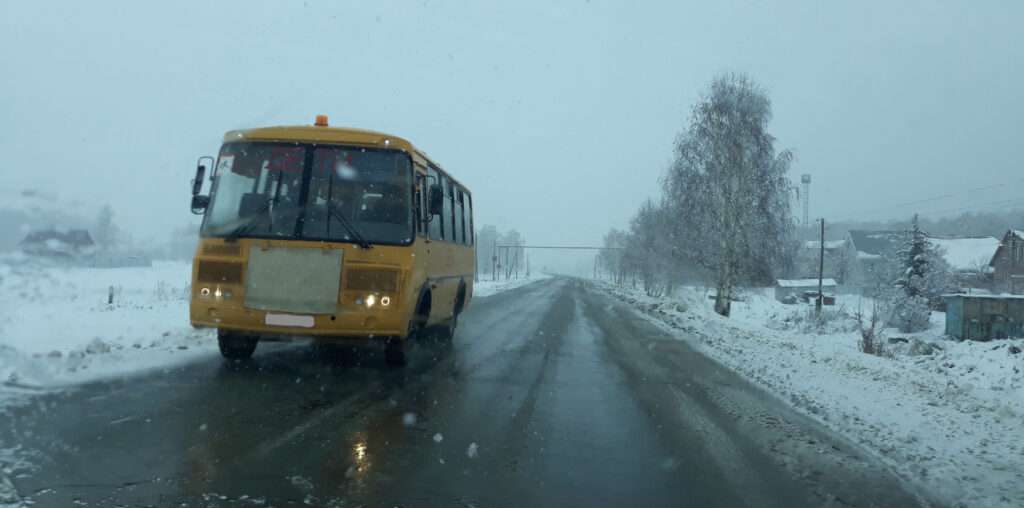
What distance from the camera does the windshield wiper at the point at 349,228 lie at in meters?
7.88

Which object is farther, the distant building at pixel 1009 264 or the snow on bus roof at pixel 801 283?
the snow on bus roof at pixel 801 283

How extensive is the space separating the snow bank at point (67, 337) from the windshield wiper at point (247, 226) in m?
0.92

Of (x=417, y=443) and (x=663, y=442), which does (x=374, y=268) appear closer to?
(x=417, y=443)

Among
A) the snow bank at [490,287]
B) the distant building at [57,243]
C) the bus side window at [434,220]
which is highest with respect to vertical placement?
the bus side window at [434,220]

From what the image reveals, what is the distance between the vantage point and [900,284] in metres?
38.4

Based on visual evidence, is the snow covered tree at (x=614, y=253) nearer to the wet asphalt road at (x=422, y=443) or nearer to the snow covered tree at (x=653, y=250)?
the snow covered tree at (x=653, y=250)

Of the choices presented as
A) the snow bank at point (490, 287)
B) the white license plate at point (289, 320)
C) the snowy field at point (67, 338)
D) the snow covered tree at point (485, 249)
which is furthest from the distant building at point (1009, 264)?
the snow covered tree at point (485, 249)

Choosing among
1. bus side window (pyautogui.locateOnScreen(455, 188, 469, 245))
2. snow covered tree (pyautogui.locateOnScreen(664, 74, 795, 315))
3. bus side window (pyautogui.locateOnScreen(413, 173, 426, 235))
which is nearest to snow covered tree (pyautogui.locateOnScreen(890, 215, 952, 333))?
snow covered tree (pyautogui.locateOnScreen(664, 74, 795, 315))

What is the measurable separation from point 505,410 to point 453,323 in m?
6.05

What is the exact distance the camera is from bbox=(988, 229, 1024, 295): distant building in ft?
168

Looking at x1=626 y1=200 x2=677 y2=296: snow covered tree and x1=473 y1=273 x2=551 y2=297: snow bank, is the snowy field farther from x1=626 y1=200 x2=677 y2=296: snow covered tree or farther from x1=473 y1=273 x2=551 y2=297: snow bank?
x1=626 y1=200 x2=677 y2=296: snow covered tree

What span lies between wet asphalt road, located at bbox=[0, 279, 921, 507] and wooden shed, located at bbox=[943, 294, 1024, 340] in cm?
1965

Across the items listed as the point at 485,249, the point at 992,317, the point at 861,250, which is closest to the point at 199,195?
the point at 992,317

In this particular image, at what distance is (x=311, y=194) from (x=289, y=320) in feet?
4.95
